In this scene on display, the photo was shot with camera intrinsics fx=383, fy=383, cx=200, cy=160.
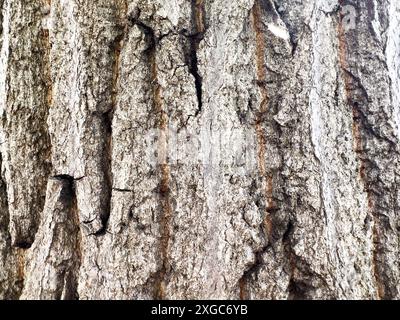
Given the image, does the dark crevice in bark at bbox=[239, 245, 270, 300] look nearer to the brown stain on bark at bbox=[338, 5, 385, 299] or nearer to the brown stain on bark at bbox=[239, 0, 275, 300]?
the brown stain on bark at bbox=[239, 0, 275, 300]

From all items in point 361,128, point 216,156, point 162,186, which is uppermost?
point 361,128

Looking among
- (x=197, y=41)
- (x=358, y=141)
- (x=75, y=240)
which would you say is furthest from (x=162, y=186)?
(x=358, y=141)

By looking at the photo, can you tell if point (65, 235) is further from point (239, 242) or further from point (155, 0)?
point (155, 0)

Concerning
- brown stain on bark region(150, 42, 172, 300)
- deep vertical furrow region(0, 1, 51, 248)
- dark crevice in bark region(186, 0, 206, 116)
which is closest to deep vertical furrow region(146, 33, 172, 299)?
brown stain on bark region(150, 42, 172, 300)

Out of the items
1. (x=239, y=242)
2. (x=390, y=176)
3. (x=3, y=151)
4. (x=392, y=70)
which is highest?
(x=392, y=70)

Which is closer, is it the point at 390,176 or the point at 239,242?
the point at 239,242

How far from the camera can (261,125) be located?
150 centimetres

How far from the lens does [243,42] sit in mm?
1524

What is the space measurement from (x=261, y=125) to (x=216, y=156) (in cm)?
22

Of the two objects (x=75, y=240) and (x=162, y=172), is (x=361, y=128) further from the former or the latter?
(x=75, y=240)

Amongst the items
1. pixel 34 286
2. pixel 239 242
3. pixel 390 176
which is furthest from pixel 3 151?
pixel 390 176

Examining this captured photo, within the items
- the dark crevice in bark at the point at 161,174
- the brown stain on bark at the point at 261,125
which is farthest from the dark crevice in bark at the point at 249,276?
the dark crevice in bark at the point at 161,174

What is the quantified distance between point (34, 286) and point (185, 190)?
0.71 meters

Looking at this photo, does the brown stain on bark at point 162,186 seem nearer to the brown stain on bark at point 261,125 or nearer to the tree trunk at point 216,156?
the tree trunk at point 216,156
